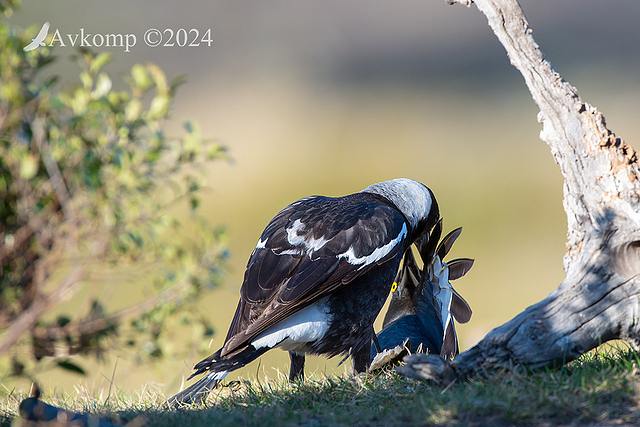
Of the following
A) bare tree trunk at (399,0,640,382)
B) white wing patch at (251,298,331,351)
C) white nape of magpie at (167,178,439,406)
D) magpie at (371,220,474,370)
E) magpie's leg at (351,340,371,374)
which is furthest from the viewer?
magpie at (371,220,474,370)

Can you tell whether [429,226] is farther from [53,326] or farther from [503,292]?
[503,292]

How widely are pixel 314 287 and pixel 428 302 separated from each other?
1389 millimetres

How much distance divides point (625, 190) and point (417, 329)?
1.77 m

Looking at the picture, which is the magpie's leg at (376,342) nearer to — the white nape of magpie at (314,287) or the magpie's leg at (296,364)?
the white nape of magpie at (314,287)

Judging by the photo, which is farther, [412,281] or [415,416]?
[412,281]

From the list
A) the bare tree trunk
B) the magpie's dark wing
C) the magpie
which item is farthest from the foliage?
the bare tree trunk

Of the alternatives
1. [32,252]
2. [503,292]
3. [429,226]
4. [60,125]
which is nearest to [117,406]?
[32,252]

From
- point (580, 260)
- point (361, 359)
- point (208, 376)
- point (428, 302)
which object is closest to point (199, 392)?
point (208, 376)

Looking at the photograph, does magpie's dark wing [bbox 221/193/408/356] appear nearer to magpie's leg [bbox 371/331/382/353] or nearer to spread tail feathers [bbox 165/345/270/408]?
spread tail feathers [bbox 165/345/270/408]

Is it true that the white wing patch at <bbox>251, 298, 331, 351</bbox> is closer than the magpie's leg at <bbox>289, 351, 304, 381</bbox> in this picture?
Yes

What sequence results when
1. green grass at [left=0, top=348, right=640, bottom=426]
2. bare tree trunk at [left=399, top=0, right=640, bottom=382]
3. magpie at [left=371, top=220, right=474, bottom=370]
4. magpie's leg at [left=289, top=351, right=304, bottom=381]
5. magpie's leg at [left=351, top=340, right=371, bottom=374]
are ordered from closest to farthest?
1. green grass at [left=0, top=348, right=640, bottom=426]
2. bare tree trunk at [left=399, top=0, right=640, bottom=382]
3. magpie's leg at [left=289, top=351, right=304, bottom=381]
4. magpie's leg at [left=351, top=340, right=371, bottom=374]
5. magpie at [left=371, top=220, right=474, bottom=370]

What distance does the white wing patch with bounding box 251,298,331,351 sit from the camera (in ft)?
12.5

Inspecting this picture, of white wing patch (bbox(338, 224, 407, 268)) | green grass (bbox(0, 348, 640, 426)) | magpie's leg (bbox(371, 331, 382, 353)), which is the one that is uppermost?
white wing patch (bbox(338, 224, 407, 268))

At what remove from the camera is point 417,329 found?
4609mm
